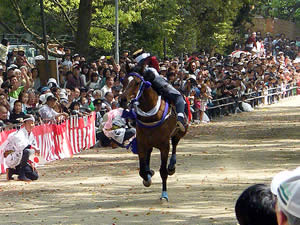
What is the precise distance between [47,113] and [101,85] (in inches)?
216

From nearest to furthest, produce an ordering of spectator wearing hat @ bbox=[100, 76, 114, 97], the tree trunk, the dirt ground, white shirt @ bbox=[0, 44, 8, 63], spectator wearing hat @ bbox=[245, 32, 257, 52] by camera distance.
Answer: the dirt ground, spectator wearing hat @ bbox=[100, 76, 114, 97], white shirt @ bbox=[0, 44, 8, 63], the tree trunk, spectator wearing hat @ bbox=[245, 32, 257, 52]

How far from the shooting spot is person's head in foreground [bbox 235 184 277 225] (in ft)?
8.76

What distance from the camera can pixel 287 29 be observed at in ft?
278

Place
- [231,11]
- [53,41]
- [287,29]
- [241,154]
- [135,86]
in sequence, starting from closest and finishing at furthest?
[135,86] < [241,154] < [53,41] < [231,11] < [287,29]

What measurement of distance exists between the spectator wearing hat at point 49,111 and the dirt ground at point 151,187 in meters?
1.10

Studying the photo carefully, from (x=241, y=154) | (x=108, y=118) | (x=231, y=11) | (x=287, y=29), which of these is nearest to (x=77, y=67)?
(x=108, y=118)

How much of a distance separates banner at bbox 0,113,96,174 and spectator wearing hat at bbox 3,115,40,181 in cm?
48

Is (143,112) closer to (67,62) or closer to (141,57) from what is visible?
(141,57)

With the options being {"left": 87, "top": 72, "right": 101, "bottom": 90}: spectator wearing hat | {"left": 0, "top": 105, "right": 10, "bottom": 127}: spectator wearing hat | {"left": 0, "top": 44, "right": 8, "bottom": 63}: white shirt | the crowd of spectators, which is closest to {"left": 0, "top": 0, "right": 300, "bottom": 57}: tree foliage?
the crowd of spectators

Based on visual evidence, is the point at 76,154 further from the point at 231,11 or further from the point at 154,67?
the point at 231,11

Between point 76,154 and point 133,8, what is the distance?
12.6 m

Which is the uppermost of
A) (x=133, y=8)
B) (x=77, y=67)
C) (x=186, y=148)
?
(x=133, y=8)

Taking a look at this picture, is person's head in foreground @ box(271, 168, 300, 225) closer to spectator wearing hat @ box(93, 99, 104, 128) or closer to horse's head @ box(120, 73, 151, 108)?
horse's head @ box(120, 73, 151, 108)

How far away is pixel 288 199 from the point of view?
8.03 feet
